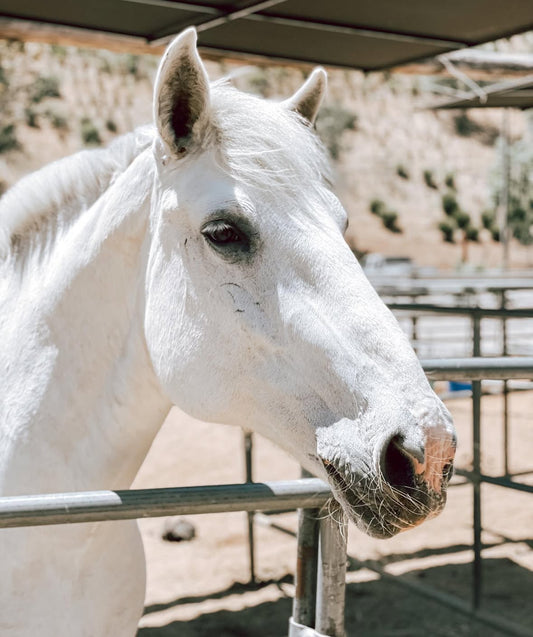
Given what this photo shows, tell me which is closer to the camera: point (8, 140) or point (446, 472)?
point (446, 472)

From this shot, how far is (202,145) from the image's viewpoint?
5.26 ft

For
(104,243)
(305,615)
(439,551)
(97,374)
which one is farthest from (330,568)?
(439,551)

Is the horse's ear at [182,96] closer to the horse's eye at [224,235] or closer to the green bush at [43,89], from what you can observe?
the horse's eye at [224,235]

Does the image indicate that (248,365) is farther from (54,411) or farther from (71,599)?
(71,599)

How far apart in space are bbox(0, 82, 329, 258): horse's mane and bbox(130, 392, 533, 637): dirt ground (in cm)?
289

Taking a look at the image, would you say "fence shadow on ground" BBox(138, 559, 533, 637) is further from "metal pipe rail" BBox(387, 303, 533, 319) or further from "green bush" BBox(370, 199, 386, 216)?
"green bush" BBox(370, 199, 386, 216)

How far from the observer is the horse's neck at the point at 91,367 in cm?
172

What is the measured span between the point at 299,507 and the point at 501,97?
5996mm

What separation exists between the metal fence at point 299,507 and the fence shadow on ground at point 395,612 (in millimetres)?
2689

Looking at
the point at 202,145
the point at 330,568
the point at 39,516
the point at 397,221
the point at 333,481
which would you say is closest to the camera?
the point at 39,516

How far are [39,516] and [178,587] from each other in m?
3.59

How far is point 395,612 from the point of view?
4.26m

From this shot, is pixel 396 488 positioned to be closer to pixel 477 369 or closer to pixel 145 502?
pixel 145 502

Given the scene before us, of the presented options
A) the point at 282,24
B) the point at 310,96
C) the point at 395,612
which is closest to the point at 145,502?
the point at 310,96
